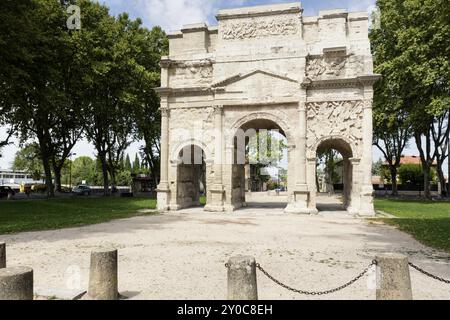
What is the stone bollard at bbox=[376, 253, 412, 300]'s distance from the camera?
15.4 feet

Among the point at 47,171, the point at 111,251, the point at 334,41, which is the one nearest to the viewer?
the point at 111,251

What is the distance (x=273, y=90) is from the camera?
20109mm

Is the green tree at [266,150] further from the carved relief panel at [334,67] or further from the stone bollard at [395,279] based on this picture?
the stone bollard at [395,279]

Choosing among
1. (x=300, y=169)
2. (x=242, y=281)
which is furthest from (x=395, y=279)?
(x=300, y=169)

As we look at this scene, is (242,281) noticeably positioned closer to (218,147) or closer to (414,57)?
(218,147)

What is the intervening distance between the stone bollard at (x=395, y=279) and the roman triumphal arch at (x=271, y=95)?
47.1 ft

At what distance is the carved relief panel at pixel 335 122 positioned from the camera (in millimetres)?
19312

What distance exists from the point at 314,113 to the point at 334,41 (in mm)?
4197

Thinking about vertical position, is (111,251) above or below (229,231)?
above

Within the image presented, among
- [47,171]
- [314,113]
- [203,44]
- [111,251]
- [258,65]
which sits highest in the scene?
[203,44]

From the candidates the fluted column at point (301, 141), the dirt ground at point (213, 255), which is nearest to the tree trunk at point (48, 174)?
the dirt ground at point (213, 255)

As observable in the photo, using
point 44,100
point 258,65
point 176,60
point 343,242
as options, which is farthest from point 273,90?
point 44,100
